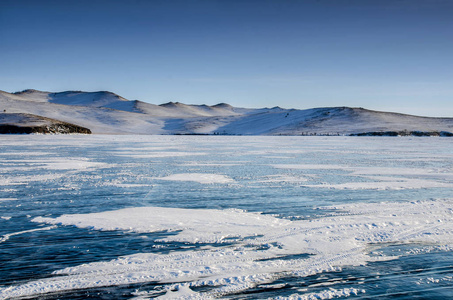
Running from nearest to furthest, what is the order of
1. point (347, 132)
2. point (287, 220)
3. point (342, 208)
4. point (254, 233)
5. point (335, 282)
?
1. point (335, 282)
2. point (254, 233)
3. point (287, 220)
4. point (342, 208)
5. point (347, 132)

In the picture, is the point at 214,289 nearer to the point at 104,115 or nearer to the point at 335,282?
the point at 335,282

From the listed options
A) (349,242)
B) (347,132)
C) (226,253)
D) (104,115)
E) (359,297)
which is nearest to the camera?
(359,297)

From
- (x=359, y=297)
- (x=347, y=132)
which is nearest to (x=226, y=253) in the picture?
(x=359, y=297)

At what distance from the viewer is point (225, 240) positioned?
Result: 26.4 ft

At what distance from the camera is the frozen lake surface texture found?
19.1ft

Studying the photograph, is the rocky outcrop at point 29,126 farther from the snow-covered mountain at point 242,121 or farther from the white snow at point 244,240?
the white snow at point 244,240

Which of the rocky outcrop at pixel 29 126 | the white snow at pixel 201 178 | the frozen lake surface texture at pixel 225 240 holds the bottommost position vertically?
the frozen lake surface texture at pixel 225 240

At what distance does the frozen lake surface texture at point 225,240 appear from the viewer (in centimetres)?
581

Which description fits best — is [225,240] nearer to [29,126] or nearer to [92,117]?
[29,126]

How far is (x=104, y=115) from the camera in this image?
506 feet

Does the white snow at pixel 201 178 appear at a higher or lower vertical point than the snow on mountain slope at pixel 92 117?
lower

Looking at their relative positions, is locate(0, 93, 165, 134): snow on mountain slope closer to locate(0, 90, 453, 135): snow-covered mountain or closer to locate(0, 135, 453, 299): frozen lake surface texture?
locate(0, 90, 453, 135): snow-covered mountain

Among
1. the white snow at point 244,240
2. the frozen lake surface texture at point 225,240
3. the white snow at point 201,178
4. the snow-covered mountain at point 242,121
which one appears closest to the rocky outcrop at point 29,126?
the snow-covered mountain at point 242,121

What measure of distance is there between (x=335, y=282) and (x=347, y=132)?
327 feet
